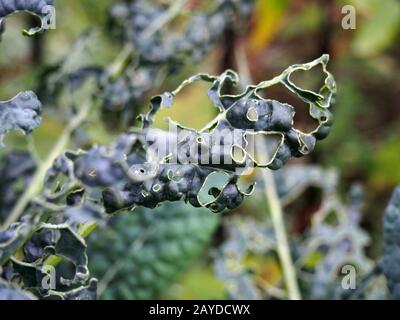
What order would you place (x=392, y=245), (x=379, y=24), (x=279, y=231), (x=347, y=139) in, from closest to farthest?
1. (x=392, y=245)
2. (x=279, y=231)
3. (x=379, y=24)
4. (x=347, y=139)

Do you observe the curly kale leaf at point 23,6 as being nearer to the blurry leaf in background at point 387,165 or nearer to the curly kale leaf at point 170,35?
the curly kale leaf at point 170,35

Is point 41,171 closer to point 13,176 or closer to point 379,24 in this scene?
point 13,176

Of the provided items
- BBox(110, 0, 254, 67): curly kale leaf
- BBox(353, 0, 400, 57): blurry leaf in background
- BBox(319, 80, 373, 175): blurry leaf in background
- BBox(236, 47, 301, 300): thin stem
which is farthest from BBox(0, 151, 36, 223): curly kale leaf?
BBox(319, 80, 373, 175): blurry leaf in background

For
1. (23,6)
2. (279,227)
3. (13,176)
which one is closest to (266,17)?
(279,227)

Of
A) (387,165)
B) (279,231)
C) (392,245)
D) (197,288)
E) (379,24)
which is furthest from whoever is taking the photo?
(387,165)

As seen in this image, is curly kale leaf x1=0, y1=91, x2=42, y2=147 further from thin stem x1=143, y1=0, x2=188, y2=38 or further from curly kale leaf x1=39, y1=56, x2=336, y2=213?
thin stem x1=143, y1=0, x2=188, y2=38

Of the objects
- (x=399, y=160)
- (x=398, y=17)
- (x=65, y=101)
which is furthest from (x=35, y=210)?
(x=399, y=160)

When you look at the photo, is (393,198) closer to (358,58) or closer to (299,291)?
(299,291)
